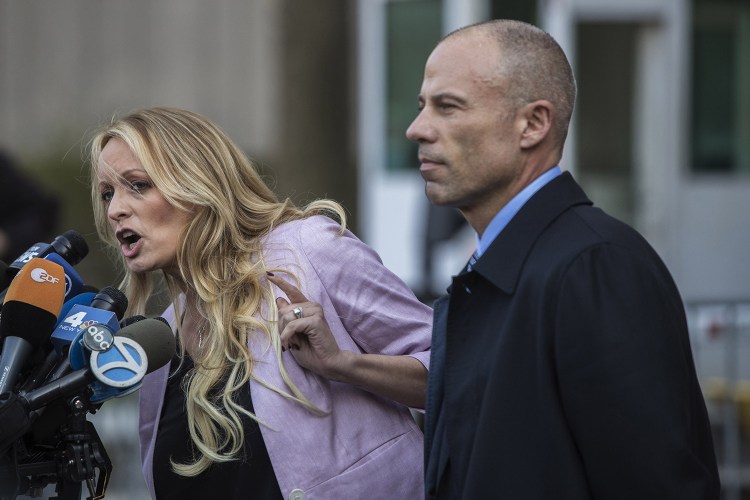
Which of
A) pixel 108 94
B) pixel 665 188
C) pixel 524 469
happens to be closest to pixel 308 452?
pixel 524 469

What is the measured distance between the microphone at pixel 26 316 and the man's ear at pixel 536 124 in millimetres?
988

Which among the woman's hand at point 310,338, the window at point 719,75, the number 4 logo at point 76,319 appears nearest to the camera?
the number 4 logo at point 76,319

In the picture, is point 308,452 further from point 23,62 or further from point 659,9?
point 23,62

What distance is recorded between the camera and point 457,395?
2.41 meters

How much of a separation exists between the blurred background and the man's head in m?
5.80

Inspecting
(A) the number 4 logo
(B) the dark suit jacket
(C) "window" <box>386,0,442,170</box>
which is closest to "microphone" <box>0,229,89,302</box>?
(A) the number 4 logo

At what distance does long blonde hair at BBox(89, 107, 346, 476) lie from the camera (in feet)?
9.50

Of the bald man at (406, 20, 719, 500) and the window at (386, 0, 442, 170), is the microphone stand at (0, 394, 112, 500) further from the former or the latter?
the window at (386, 0, 442, 170)

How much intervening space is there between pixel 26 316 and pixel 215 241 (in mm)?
688

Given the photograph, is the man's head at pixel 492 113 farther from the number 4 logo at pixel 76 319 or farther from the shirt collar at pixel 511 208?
the number 4 logo at pixel 76 319

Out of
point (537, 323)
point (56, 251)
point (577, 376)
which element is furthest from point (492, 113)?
point (56, 251)

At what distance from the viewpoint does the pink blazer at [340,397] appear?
2852 millimetres

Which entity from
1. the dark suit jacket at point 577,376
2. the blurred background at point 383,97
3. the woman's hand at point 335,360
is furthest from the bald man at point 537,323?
the blurred background at point 383,97

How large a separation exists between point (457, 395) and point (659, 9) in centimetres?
771
